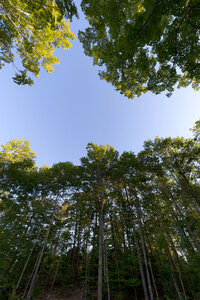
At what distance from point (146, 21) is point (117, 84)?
2333 mm

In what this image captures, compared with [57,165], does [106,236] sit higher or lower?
lower

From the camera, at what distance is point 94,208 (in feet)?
37.2

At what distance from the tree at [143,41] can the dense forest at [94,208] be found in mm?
6803

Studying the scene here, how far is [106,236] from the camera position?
30.2ft

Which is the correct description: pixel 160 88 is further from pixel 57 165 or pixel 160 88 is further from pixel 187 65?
pixel 57 165

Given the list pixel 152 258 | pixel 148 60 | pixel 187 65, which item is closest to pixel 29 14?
pixel 148 60

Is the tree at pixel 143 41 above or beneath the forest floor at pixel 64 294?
above

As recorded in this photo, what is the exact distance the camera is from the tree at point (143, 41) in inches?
127

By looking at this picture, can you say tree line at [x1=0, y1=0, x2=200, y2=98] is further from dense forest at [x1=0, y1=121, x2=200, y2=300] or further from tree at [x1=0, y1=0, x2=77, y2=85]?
dense forest at [x1=0, y1=121, x2=200, y2=300]

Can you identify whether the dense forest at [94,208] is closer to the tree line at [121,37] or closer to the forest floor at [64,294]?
the forest floor at [64,294]

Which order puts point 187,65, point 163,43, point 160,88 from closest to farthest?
point 163,43 → point 187,65 → point 160,88

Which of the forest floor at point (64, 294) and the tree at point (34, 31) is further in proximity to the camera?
the forest floor at point (64, 294)

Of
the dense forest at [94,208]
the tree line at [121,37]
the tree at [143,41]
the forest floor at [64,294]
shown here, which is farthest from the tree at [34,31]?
the forest floor at [64,294]

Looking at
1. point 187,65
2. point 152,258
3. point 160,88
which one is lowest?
point 152,258
